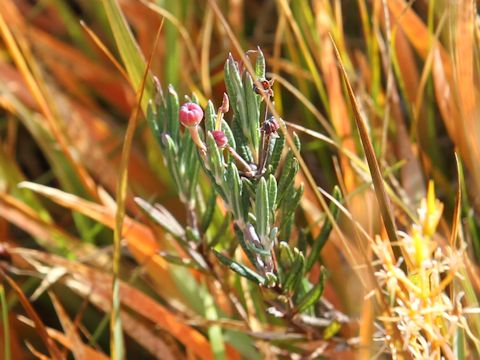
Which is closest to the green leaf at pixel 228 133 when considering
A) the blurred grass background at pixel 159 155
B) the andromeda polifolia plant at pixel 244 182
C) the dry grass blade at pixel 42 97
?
the andromeda polifolia plant at pixel 244 182

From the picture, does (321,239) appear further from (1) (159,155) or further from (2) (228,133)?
(1) (159,155)

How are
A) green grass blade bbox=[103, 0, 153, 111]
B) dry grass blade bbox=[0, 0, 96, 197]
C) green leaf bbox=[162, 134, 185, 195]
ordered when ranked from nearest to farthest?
1. green leaf bbox=[162, 134, 185, 195]
2. green grass blade bbox=[103, 0, 153, 111]
3. dry grass blade bbox=[0, 0, 96, 197]

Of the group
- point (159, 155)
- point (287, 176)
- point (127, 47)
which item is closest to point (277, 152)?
point (287, 176)

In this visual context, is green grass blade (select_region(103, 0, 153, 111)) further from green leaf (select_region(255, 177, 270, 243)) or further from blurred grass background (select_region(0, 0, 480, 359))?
green leaf (select_region(255, 177, 270, 243))

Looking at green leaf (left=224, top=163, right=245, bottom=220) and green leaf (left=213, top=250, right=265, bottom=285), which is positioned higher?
green leaf (left=224, top=163, right=245, bottom=220)

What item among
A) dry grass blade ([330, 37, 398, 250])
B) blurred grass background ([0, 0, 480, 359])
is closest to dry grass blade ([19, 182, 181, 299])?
blurred grass background ([0, 0, 480, 359])

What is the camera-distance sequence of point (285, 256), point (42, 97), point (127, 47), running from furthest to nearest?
1. point (42, 97)
2. point (127, 47)
3. point (285, 256)

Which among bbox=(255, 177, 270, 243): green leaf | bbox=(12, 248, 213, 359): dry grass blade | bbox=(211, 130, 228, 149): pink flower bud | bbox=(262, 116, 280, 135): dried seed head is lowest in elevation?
bbox=(12, 248, 213, 359): dry grass blade
